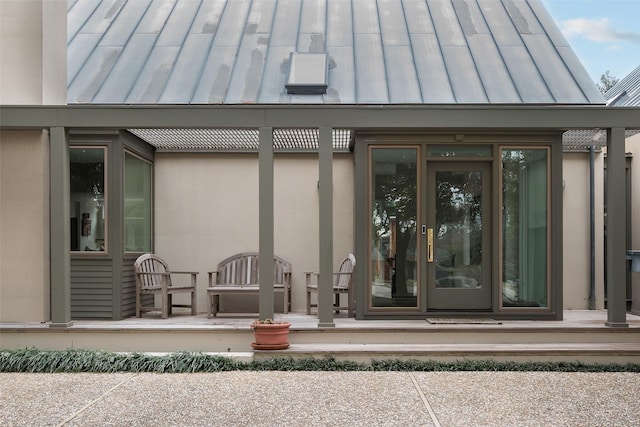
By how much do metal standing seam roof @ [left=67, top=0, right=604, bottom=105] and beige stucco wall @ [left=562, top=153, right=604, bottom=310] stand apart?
1889 mm

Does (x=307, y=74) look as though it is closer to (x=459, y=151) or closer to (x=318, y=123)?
(x=318, y=123)

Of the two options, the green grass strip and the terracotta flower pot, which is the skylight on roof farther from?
the green grass strip

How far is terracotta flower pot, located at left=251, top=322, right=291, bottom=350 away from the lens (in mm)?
7195

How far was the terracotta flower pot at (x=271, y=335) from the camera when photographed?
720cm

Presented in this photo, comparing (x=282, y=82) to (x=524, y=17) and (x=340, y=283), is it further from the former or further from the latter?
(x=524, y=17)

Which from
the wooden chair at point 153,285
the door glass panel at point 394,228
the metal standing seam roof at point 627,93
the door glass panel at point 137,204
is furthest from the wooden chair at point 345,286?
the metal standing seam roof at point 627,93

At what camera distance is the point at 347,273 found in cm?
875

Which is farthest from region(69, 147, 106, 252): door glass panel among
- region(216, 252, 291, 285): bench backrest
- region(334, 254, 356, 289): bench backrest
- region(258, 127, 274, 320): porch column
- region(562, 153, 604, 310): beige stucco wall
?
region(562, 153, 604, 310): beige stucco wall

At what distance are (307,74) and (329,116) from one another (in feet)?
4.81

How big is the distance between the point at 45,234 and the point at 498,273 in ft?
17.2

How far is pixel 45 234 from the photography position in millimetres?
7988

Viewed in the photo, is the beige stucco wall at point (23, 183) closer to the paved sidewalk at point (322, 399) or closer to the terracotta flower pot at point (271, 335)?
the paved sidewalk at point (322, 399)

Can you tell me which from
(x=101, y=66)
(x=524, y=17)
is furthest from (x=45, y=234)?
(x=524, y=17)

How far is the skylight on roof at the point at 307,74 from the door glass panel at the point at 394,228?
1138 mm
